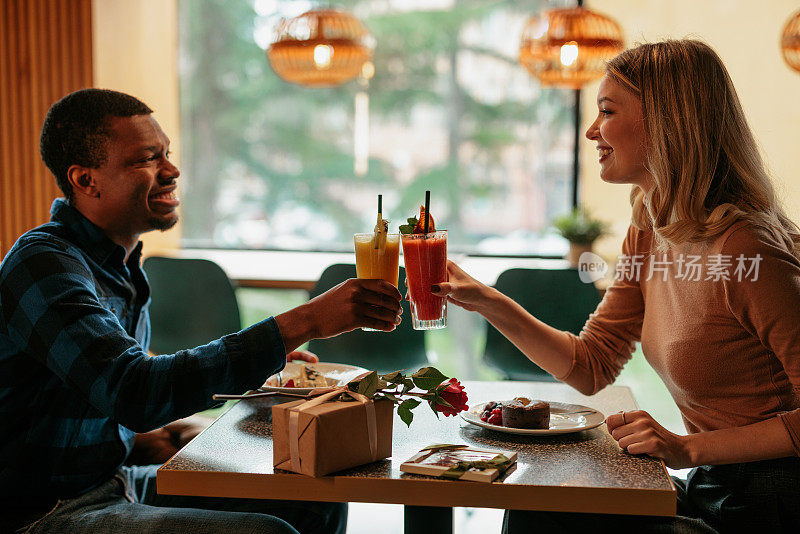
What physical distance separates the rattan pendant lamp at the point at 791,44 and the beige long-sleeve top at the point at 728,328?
84.5 inches

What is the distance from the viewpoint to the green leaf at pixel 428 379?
1.69 meters

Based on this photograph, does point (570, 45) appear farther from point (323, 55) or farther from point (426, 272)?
point (426, 272)

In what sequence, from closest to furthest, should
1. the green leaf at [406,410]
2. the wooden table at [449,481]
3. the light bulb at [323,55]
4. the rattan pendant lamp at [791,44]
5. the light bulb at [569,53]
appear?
the wooden table at [449,481]
the green leaf at [406,410]
the rattan pendant lamp at [791,44]
the light bulb at [569,53]
the light bulb at [323,55]

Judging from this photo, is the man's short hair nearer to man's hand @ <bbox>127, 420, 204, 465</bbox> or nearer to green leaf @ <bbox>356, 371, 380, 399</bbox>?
man's hand @ <bbox>127, 420, 204, 465</bbox>

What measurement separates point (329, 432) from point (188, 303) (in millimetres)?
2447

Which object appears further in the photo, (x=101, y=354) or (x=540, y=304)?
(x=540, y=304)

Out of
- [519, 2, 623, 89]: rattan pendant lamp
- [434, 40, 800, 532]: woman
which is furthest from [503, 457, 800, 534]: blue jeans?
[519, 2, 623, 89]: rattan pendant lamp

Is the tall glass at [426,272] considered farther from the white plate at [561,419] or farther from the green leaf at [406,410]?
the green leaf at [406,410]

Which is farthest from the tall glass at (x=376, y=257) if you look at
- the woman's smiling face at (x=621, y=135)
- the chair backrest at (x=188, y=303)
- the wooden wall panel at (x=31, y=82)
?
the wooden wall panel at (x=31, y=82)

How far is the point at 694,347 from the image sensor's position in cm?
187

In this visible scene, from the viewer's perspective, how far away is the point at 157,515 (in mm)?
1762

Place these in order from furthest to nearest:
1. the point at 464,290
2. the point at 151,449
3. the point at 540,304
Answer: the point at 540,304, the point at 151,449, the point at 464,290

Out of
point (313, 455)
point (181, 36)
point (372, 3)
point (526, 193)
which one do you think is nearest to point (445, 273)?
point (313, 455)

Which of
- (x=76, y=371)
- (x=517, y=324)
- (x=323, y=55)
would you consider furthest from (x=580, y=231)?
(x=76, y=371)
